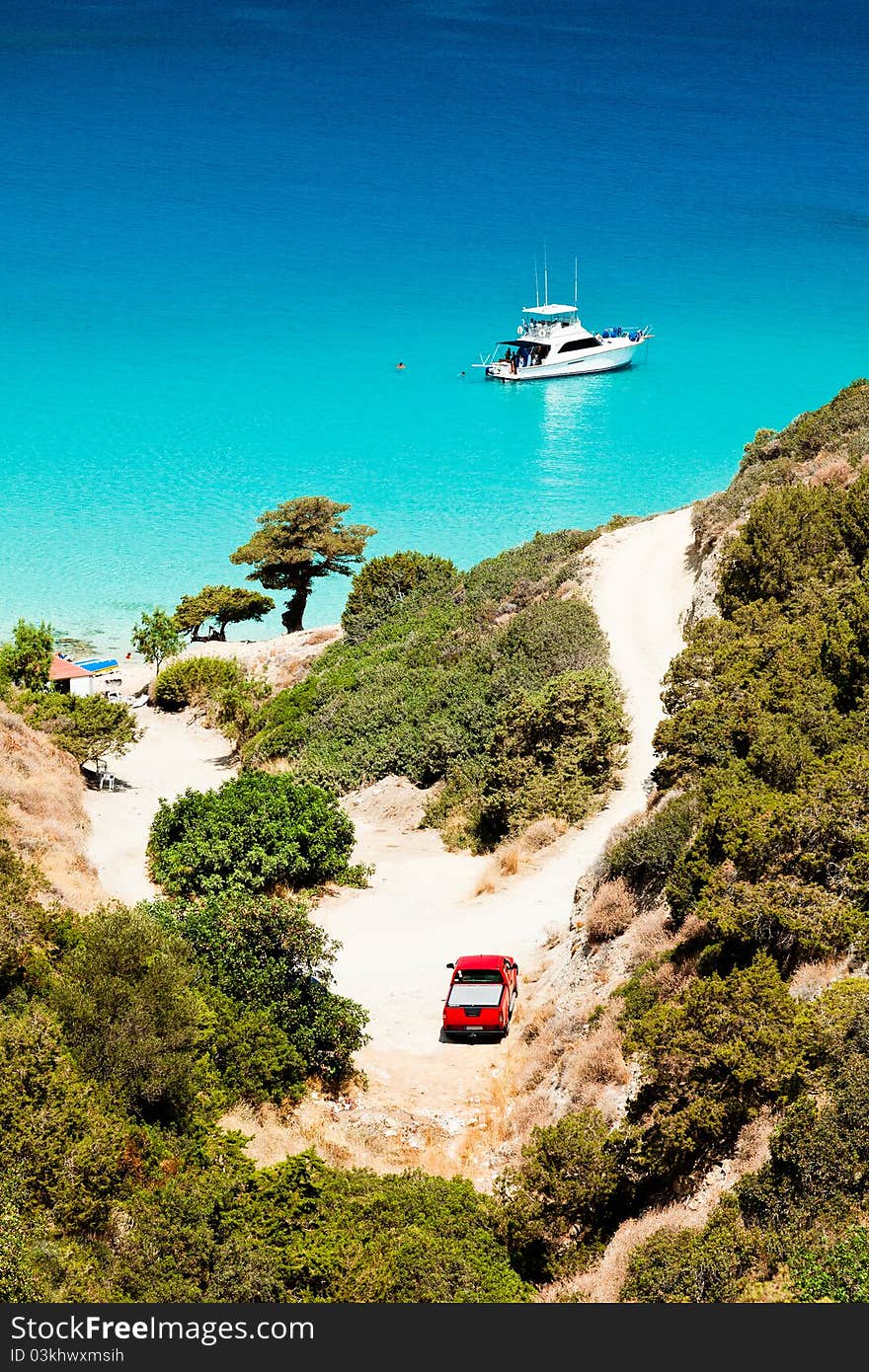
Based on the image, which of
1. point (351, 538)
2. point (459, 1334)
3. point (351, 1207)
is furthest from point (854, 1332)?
point (351, 538)

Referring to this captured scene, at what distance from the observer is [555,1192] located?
538 inches

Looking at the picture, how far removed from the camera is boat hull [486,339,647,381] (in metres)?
103

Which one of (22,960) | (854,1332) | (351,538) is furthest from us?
(351,538)

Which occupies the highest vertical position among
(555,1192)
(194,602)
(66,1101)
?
(194,602)

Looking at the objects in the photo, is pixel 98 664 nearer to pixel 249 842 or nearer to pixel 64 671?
pixel 64 671

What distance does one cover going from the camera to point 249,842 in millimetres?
27781

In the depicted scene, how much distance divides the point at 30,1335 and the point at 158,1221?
129 inches

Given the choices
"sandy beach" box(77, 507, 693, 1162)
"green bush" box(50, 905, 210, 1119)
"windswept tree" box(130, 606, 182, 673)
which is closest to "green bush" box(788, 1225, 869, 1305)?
"green bush" box(50, 905, 210, 1119)

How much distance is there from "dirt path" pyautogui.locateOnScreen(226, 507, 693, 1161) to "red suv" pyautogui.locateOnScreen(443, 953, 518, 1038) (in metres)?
0.37

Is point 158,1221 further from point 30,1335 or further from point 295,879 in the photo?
point 295,879

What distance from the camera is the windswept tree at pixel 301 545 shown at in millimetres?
59219

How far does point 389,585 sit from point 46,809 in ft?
86.1

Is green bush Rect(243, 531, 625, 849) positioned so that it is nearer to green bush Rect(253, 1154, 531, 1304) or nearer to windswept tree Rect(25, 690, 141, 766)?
windswept tree Rect(25, 690, 141, 766)

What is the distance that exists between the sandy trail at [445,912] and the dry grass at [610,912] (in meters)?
2.58
